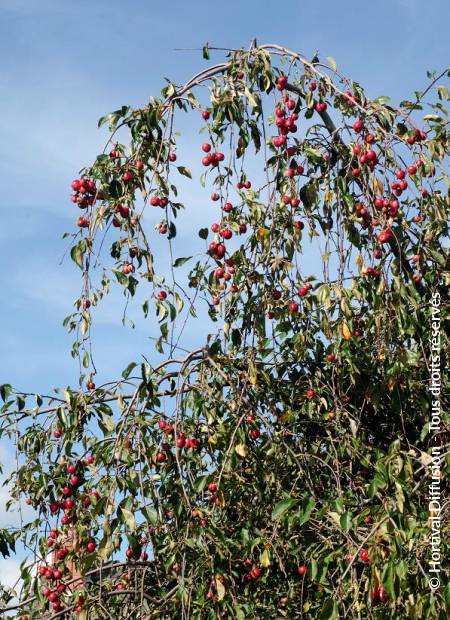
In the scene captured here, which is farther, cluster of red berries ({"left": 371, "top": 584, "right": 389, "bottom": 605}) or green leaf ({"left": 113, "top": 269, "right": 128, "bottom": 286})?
green leaf ({"left": 113, "top": 269, "right": 128, "bottom": 286})

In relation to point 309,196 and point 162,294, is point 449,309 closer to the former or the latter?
point 309,196

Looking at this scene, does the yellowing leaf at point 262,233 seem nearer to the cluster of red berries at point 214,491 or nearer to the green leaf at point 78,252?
the green leaf at point 78,252

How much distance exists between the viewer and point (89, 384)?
3.82 meters

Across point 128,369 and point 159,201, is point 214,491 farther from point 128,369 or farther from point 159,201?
point 159,201

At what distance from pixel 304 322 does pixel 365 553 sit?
1.11 m

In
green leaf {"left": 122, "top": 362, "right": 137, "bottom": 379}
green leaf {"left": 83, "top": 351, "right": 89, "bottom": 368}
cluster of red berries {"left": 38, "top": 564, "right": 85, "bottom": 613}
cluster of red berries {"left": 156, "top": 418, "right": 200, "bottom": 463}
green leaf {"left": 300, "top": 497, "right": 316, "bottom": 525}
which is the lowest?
cluster of red berries {"left": 38, "top": 564, "right": 85, "bottom": 613}

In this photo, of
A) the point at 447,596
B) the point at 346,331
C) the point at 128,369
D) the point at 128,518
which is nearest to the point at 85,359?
the point at 128,369

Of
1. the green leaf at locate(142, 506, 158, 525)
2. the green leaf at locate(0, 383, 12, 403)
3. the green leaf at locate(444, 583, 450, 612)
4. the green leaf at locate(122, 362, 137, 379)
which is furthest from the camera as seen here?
the green leaf at locate(0, 383, 12, 403)

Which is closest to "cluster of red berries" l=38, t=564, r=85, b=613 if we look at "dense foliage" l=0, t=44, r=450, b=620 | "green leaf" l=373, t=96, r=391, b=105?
"dense foliage" l=0, t=44, r=450, b=620

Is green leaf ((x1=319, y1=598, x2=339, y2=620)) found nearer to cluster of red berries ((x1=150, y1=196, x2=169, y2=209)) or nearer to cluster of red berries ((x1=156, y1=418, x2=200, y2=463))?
cluster of red berries ((x1=156, y1=418, x2=200, y2=463))

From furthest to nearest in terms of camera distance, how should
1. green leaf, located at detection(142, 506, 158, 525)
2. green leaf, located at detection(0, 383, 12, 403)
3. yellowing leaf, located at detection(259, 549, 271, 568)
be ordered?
1. green leaf, located at detection(0, 383, 12, 403)
2. yellowing leaf, located at detection(259, 549, 271, 568)
3. green leaf, located at detection(142, 506, 158, 525)

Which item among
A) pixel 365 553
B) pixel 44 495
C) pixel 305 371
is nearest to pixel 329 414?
pixel 305 371

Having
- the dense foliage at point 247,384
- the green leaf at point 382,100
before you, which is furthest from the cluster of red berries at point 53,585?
the green leaf at point 382,100

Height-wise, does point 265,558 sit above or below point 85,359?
below
